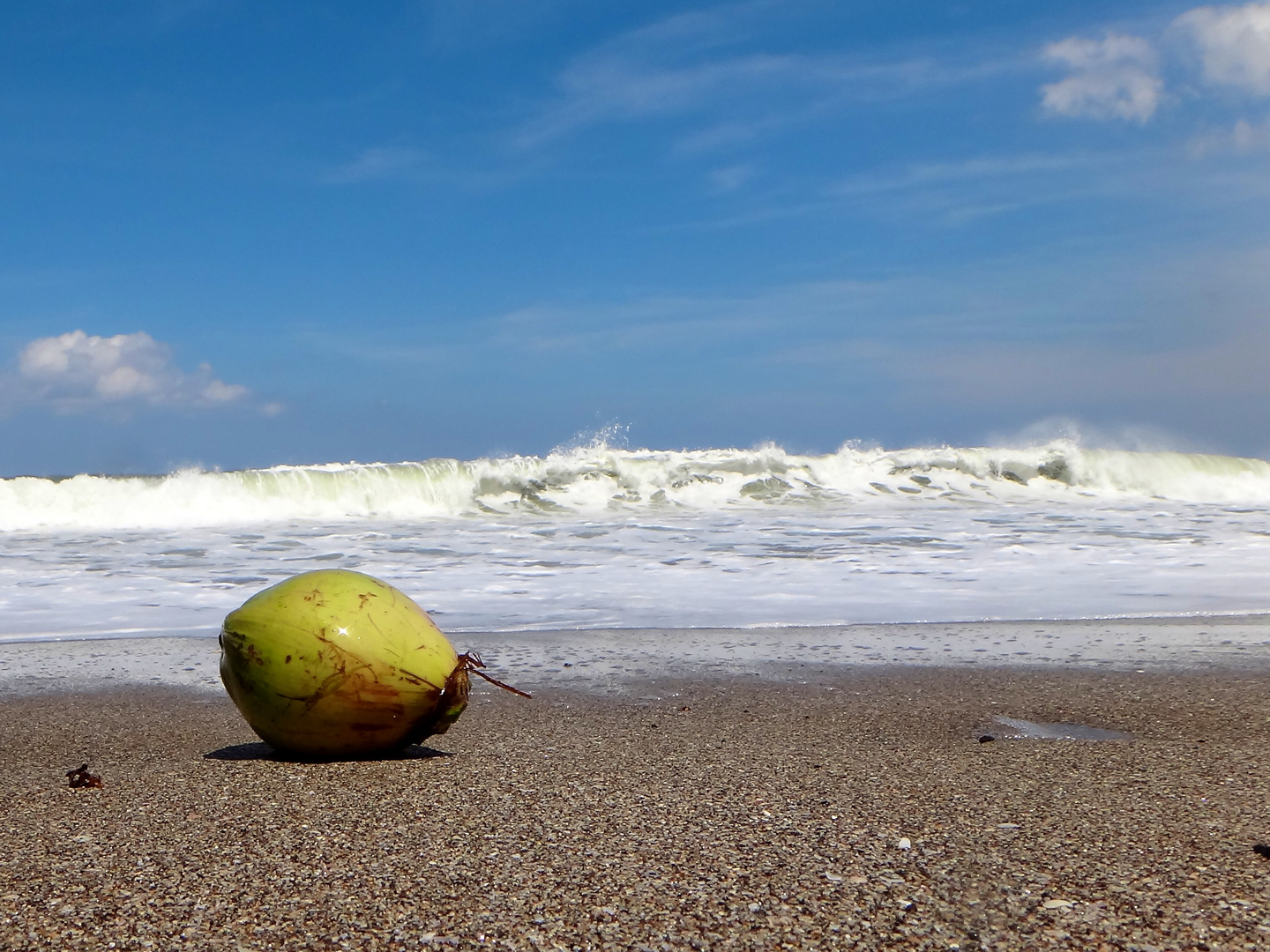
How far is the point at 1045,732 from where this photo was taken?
3.39 m

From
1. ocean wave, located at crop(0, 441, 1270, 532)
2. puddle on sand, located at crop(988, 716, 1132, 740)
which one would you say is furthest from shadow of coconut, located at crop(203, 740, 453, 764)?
ocean wave, located at crop(0, 441, 1270, 532)

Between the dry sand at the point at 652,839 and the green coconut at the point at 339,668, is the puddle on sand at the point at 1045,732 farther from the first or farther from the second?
the green coconut at the point at 339,668

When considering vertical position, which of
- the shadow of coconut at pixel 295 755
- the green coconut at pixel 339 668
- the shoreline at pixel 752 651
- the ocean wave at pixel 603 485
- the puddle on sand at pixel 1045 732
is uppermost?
the ocean wave at pixel 603 485

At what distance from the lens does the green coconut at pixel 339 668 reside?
2.54 m

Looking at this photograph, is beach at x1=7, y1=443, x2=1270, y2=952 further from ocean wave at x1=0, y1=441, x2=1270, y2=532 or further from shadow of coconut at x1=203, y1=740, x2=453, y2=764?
ocean wave at x1=0, y1=441, x2=1270, y2=532

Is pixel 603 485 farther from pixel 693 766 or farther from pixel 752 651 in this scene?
pixel 693 766

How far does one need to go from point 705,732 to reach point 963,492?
1693 centimetres

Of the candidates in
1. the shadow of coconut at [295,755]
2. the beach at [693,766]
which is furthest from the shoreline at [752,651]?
the shadow of coconut at [295,755]

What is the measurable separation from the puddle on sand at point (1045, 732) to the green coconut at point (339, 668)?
5.50ft

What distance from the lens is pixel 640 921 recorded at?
1.64 metres

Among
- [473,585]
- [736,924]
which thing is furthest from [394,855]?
[473,585]

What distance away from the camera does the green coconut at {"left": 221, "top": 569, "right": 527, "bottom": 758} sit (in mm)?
2541

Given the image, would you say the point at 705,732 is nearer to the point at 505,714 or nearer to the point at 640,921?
the point at 505,714

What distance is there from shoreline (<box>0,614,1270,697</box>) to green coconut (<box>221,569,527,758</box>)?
1595 mm
